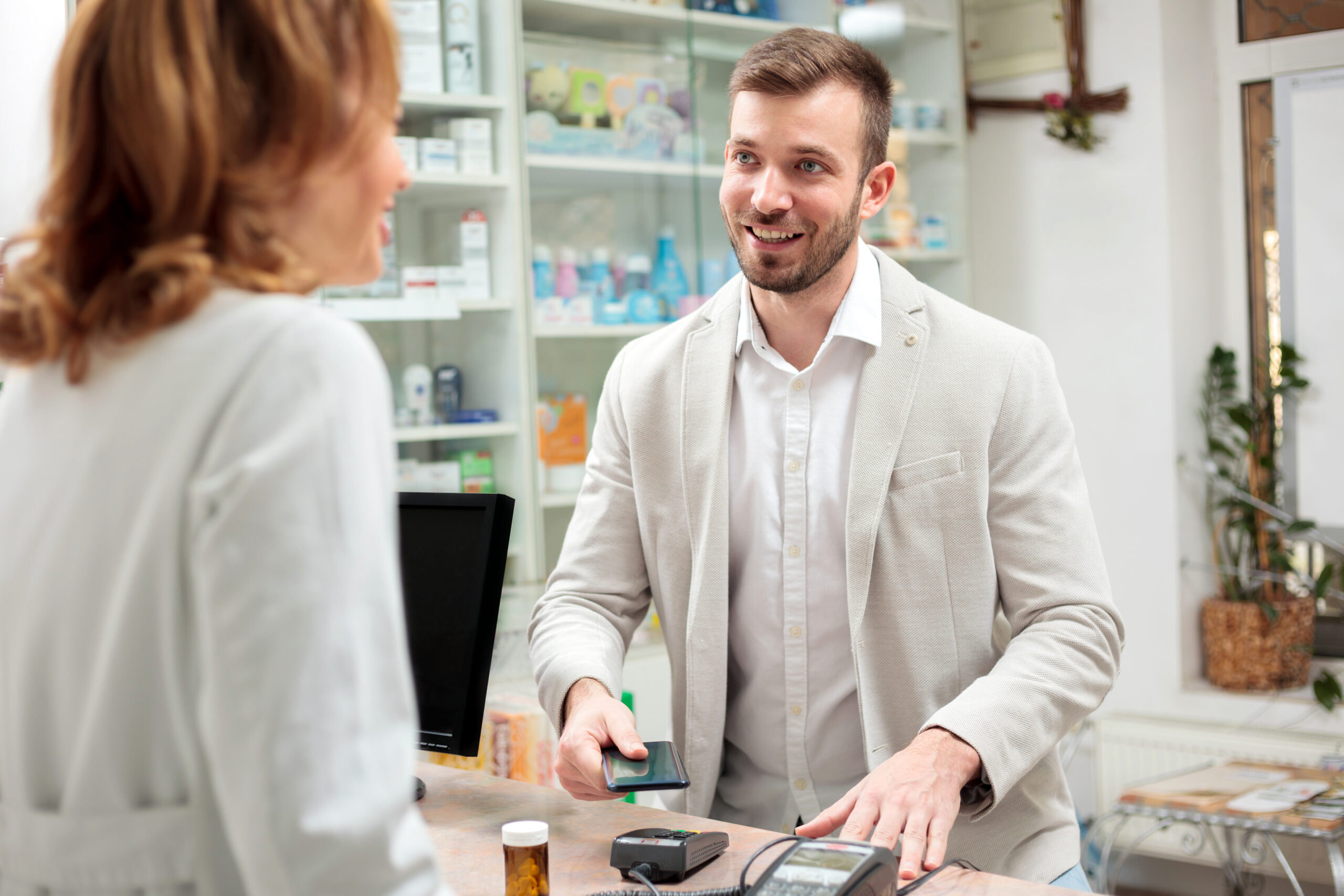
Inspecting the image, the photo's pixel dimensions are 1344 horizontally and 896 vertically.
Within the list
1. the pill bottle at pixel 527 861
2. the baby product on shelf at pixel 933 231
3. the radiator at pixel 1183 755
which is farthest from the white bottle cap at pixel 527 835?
the baby product on shelf at pixel 933 231

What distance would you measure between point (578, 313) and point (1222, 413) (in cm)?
192

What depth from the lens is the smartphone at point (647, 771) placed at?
129cm

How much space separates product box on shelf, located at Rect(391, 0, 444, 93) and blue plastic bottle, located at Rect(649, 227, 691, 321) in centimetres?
75

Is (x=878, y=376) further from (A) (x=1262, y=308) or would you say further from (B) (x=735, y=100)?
(A) (x=1262, y=308)

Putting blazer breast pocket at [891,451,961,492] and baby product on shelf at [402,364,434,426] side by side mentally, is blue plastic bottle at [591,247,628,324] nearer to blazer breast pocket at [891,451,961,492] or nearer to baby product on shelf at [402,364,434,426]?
baby product on shelf at [402,364,434,426]

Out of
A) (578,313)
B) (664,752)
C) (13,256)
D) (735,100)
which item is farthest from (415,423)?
(13,256)

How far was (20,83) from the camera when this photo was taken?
1915 mm

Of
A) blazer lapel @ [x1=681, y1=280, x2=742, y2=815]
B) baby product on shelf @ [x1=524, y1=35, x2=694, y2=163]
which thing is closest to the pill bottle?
blazer lapel @ [x1=681, y1=280, x2=742, y2=815]

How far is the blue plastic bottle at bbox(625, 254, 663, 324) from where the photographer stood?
3281 millimetres

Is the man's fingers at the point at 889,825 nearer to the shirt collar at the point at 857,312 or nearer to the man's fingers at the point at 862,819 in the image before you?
the man's fingers at the point at 862,819

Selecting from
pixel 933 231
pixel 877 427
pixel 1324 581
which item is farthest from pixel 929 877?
pixel 933 231

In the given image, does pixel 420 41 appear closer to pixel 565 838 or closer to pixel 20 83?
pixel 20 83

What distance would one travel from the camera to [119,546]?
609 mm

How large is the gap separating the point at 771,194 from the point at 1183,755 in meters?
2.48
